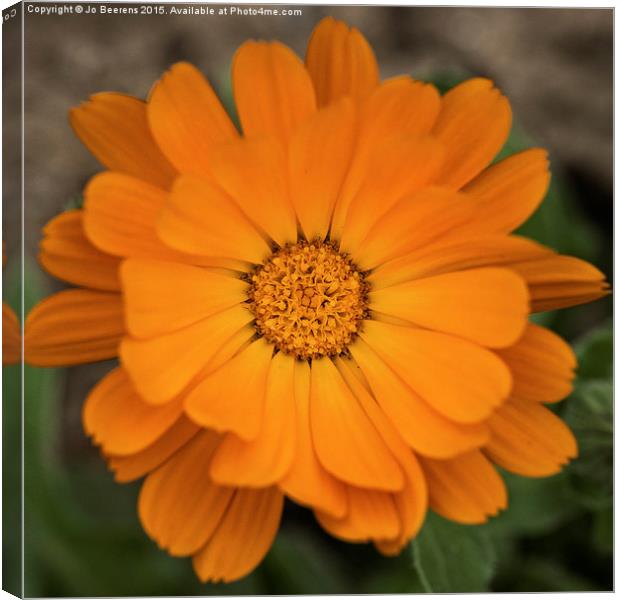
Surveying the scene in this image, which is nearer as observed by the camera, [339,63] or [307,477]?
[307,477]

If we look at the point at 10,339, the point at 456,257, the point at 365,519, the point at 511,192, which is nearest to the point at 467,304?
the point at 456,257

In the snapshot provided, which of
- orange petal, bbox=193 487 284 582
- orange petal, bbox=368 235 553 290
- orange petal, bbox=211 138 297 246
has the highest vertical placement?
orange petal, bbox=211 138 297 246

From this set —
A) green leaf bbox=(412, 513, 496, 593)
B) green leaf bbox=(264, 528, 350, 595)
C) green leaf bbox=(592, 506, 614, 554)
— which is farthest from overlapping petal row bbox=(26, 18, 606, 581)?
green leaf bbox=(592, 506, 614, 554)

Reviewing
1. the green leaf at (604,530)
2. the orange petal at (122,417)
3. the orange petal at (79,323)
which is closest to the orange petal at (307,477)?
the orange petal at (122,417)

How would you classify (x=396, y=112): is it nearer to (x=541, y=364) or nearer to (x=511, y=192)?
(x=511, y=192)

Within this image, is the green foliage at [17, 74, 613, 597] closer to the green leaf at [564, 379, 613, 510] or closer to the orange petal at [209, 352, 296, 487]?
the green leaf at [564, 379, 613, 510]

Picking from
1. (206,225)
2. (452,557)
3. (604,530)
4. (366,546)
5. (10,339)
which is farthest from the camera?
(366,546)
